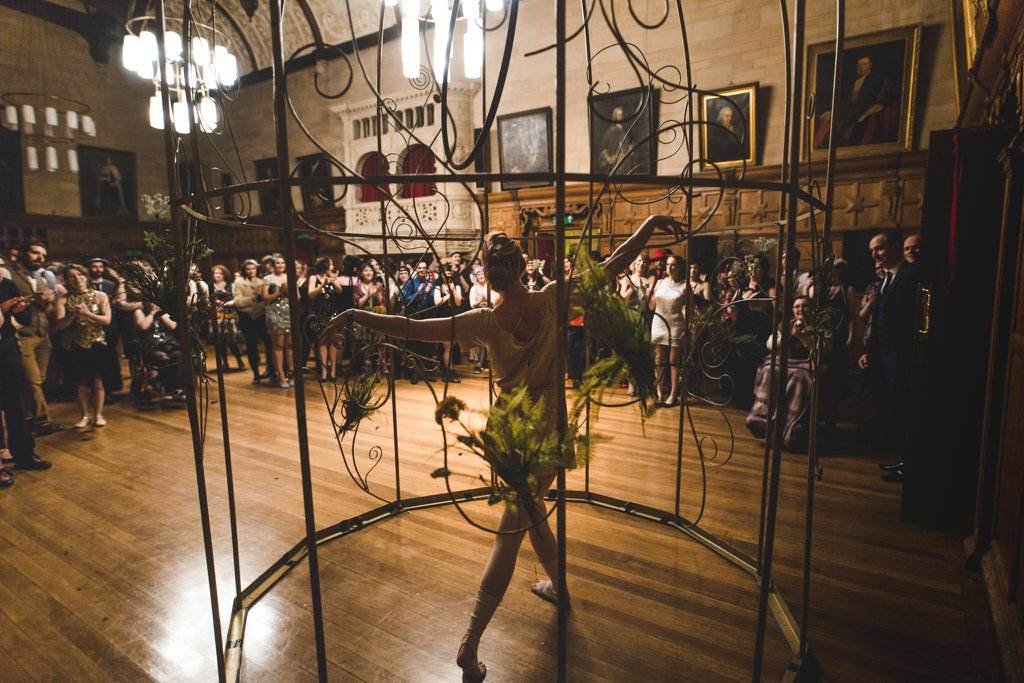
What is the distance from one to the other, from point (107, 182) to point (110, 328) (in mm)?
9271

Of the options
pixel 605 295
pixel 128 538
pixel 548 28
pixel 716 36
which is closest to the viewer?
pixel 605 295

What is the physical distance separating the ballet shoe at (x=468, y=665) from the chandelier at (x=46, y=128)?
12.0 meters

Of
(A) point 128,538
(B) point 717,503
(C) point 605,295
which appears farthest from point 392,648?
(B) point 717,503

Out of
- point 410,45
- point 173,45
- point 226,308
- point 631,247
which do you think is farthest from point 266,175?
point 631,247

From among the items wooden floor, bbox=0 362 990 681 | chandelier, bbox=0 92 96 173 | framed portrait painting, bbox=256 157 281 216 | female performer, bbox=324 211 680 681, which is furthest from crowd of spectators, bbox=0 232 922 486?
chandelier, bbox=0 92 96 173

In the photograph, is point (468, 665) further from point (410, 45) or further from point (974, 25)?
point (974, 25)

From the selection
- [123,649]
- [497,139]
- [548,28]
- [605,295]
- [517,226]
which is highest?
[548,28]

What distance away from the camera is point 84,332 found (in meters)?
4.86

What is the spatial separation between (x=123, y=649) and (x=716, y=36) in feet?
27.8

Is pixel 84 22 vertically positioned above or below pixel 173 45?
above

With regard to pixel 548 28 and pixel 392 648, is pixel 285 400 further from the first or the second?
pixel 548 28

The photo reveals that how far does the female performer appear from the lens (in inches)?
71.0

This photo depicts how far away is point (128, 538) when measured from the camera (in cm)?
295

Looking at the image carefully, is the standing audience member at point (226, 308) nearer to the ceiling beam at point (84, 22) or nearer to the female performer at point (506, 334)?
the female performer at point (506, 334)
